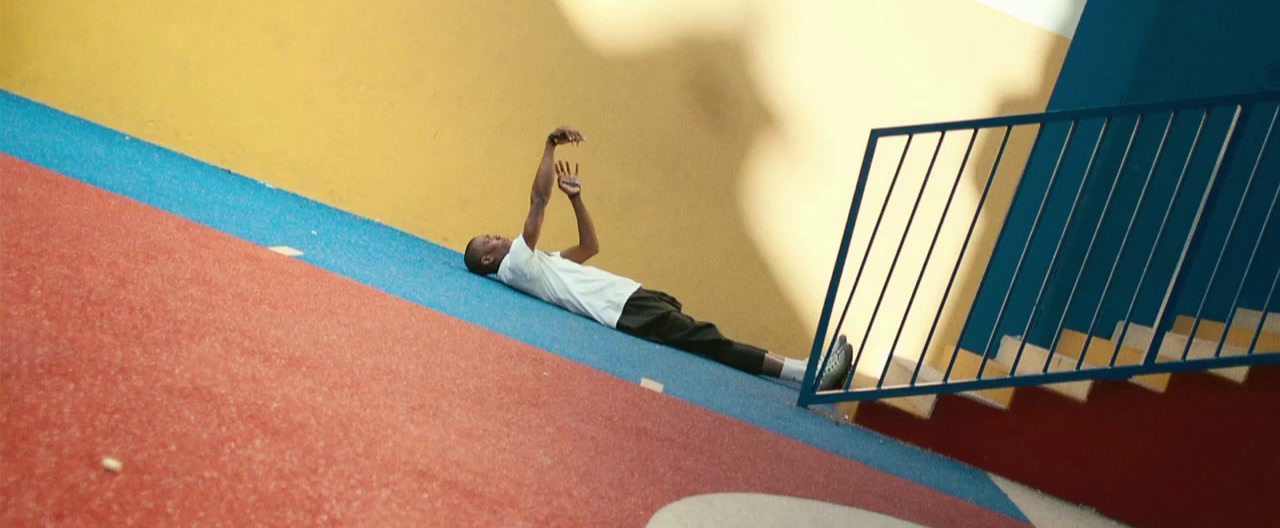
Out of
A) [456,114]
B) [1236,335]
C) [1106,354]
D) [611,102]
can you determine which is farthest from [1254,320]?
[456,114]

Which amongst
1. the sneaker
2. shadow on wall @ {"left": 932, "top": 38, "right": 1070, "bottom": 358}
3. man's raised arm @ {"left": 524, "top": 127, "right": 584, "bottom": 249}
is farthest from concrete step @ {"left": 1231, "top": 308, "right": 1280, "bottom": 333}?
man's raised arm @ {"left": 524, "top": 127, "right": 584, "bottom": 249}

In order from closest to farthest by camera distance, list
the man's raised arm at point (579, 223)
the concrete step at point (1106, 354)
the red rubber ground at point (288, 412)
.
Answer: the red rubber ground at point (288, 412)
the concrete step at point (1106, 354)
the man's raised arm at point (579, 223)

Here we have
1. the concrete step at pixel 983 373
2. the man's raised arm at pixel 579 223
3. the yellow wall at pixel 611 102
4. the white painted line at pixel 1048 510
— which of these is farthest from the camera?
the yellow wall at pixel 611 102

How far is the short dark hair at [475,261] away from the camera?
4.16m

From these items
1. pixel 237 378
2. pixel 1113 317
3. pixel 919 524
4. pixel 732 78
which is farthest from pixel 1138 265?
pixel 237 378

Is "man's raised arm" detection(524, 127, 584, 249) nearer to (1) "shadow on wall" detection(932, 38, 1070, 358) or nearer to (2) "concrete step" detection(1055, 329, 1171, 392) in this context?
(1) "shadow on wall" detection(932, 38, 1070, 358)

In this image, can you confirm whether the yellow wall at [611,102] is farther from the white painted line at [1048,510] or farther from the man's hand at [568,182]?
the white painted line at [1048,510]

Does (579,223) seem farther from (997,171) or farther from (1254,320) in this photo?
(1254,320)

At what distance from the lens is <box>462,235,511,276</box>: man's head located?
4.14m

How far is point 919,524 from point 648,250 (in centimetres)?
277

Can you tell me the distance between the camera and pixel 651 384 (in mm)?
2838

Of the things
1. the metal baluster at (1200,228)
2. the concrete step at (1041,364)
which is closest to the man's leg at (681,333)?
the concrete step at (1041,364)

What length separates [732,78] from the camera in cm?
459

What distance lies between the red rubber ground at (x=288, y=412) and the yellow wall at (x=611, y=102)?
1.96 meters
